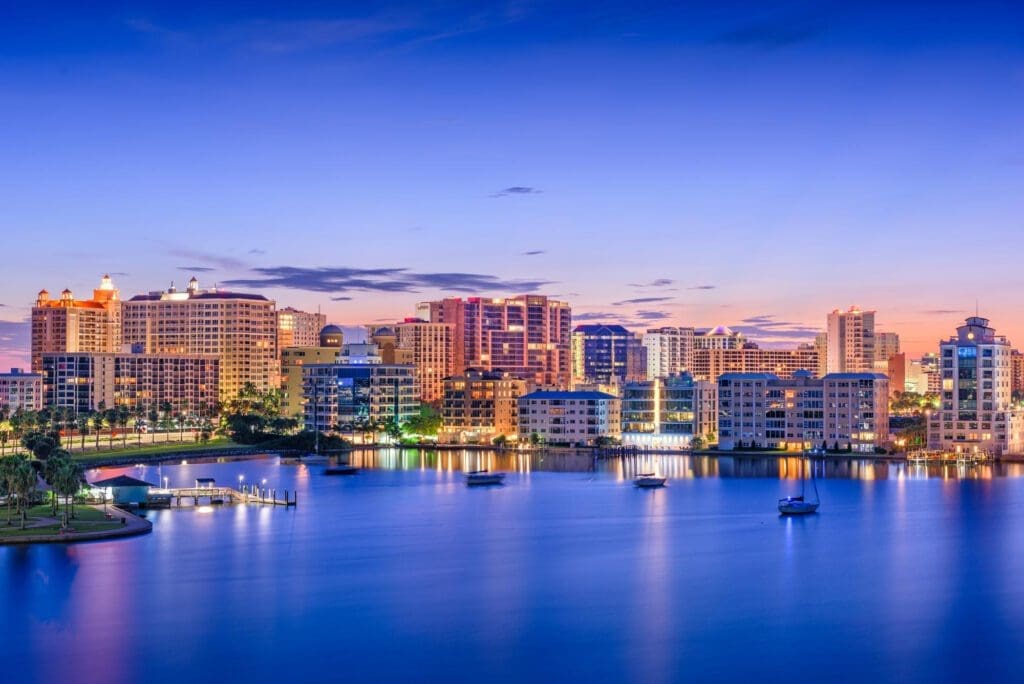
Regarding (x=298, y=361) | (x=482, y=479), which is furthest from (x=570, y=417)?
(x=298, y=361)

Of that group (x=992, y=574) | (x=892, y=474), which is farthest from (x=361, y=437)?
(x=992, y=574)

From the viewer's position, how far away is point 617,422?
75.8 metres

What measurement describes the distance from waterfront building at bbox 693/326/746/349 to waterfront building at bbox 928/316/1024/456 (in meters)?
74.9

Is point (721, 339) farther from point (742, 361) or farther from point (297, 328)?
point (297, 328)

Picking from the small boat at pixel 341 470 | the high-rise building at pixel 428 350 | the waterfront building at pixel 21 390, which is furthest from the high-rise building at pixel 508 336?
the small boat at pixel 341 470

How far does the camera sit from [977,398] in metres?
63.7

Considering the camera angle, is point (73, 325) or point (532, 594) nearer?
point (532, 594)

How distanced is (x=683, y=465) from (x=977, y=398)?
15056 millimetres

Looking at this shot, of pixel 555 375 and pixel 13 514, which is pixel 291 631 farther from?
pixel 555 375

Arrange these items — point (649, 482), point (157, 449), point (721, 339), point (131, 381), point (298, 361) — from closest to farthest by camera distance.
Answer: point (649, 482), point (157, 449), point (298, 361), point (131, 381), point (721, 339)

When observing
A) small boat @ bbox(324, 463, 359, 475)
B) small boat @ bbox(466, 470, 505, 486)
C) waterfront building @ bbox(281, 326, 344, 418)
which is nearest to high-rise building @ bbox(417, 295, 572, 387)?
waterfront building @ bbox(281, 326, 344, 418)

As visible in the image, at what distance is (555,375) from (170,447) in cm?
6338

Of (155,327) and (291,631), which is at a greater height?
(155,327)

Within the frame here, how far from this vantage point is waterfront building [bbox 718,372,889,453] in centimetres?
6731
